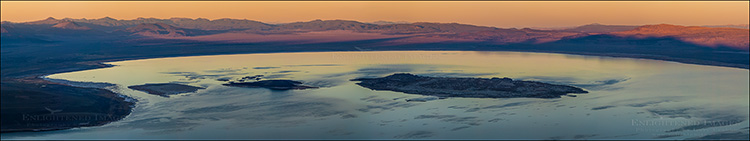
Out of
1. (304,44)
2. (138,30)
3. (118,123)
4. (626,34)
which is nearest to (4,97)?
(118,123)

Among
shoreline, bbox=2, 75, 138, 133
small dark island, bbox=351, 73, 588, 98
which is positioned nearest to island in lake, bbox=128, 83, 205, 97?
shoreline, bbox=2, 75, 138, 133

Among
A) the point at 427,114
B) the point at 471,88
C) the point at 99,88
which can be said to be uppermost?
the point at 471,88

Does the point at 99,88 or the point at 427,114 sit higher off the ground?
the point at 99,88

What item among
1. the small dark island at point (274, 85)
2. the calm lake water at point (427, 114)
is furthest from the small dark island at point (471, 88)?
the small dark island at point (274, 85)

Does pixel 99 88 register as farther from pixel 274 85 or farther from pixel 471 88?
pixel 471 88

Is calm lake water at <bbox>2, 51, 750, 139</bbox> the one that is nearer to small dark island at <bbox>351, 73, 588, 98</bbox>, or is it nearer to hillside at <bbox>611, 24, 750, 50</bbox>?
small dark island at <bbox>351, 73, 588, 98</bbox>

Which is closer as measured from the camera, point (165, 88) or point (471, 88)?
point (471, 88)

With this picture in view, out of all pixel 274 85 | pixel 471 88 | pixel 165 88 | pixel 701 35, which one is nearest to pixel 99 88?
pixel 165 88
